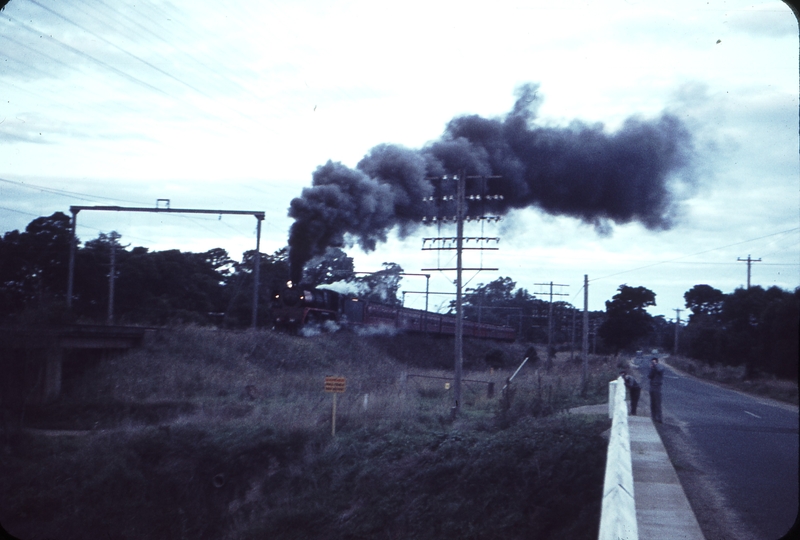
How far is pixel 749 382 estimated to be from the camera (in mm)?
2709

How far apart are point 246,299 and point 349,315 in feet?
43.7

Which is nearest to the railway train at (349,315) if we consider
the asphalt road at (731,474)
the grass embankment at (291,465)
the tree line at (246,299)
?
the tree line at (246,299)

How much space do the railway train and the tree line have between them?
1.70 m

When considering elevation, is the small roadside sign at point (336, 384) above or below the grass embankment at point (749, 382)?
below

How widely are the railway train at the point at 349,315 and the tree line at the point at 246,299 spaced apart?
67.1 inches

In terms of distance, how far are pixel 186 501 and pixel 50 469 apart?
322 cm

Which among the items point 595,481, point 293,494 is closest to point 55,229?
point 293,494

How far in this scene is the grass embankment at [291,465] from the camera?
11406mm

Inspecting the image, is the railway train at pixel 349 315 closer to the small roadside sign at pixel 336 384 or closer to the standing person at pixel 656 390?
the small roadside sign at pixel 336 384

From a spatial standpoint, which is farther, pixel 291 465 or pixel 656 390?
pixel 291 465

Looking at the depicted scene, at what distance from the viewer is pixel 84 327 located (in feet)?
75.5

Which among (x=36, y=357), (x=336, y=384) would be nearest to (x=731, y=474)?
(x=336, y=384)

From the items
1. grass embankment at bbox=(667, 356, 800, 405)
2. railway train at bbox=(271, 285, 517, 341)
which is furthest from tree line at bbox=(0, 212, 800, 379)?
railway train at bbox=(271, 285, 517, 341)

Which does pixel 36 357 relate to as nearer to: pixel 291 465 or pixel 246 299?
pixel 291 465
